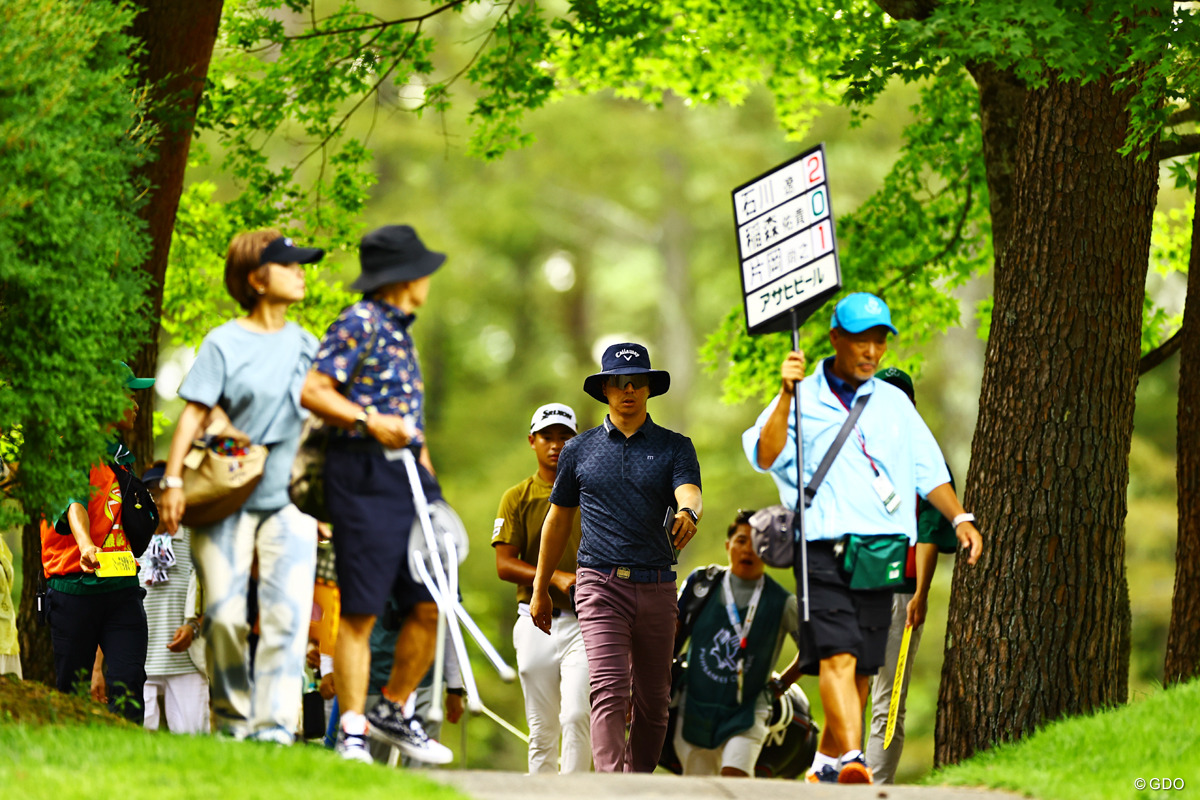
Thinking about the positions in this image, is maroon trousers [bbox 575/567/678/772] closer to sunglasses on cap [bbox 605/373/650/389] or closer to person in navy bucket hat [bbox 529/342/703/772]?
person in navy bucket hat [bbox 529/342/703/772]

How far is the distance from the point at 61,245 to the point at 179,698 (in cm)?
296

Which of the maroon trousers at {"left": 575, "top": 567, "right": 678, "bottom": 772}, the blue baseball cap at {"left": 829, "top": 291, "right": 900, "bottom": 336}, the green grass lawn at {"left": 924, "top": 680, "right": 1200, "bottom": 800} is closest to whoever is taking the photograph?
the green grass lawn at {"left": 924, "top": 680, "right": 1200, "bottom": 800}

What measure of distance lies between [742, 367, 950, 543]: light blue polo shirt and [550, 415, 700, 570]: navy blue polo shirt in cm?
93

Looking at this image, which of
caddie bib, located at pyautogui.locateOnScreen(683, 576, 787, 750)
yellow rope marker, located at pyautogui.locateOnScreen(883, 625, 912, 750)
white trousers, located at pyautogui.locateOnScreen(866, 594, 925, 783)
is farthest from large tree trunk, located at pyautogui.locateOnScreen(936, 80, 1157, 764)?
caddie bib, located at pyautogui.locateOnScreen(683, 576, 787, 750)

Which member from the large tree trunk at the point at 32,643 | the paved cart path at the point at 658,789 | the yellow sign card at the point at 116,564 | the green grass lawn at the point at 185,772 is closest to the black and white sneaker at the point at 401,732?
the paved cart path at the point at 658,789

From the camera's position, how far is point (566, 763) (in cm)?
798

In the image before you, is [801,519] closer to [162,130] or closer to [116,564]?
[116,564]

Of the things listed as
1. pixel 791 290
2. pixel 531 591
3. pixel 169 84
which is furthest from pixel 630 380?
pixel 169 84

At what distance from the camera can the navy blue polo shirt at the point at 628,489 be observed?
23.7 ft

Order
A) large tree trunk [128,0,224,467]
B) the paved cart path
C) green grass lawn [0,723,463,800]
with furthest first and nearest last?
large tree trunk [128,0,224,467], the paved cart path, green grass lawn [0,723,463,800]

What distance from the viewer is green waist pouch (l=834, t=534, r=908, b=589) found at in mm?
6074

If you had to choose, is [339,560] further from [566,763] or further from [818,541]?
[566,763]

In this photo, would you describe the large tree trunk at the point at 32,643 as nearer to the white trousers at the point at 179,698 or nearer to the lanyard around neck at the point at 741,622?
the white trousers at the point at 179,698

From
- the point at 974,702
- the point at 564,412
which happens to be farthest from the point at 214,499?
the point at 974,702
